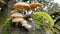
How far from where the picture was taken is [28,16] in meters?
1.07

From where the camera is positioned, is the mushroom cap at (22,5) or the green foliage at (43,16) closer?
the mushroom cap at (22,5)

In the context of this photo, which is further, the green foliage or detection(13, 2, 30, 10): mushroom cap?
the green foliage

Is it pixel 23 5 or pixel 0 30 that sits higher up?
pixel 23 5

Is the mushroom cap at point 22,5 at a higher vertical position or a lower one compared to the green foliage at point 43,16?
higher

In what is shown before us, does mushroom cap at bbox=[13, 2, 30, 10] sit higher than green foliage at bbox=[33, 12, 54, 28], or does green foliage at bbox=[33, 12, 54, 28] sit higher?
mushroom cap at bbox=[13, 2, 30, 10]

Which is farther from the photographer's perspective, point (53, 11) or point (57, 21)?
point (53, 11)

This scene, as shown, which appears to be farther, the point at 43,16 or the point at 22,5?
the point at 43,16

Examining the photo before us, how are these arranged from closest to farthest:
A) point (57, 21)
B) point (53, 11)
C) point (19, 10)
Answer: point (19, 10) < point (57, 21) < point (53, 11)

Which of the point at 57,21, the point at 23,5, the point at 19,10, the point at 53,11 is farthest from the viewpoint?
the point at 53,11

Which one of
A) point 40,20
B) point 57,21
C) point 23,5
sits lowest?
point 57,21

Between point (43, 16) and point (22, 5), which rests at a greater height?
point (22, 5)

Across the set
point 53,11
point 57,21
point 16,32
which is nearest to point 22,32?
point 16,32

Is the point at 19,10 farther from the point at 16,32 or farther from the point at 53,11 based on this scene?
the point at 53,11

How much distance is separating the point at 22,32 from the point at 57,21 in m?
0.48
